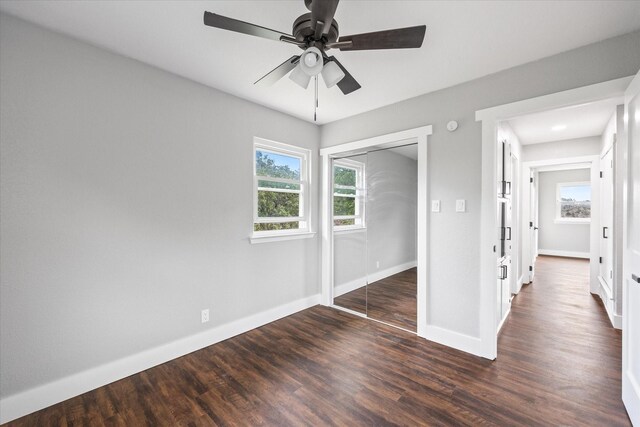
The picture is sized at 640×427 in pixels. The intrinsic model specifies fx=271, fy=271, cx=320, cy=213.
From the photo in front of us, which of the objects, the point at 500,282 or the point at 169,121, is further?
the point at 500,282

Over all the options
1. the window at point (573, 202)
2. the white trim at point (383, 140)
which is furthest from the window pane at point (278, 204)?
the window at point (573, 202)

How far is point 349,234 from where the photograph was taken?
13.0 feet

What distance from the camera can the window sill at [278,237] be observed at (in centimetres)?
309

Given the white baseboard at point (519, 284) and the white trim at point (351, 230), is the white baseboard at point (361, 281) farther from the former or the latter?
the white baseboard at point (519, 284)

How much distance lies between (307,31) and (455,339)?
2.86 m

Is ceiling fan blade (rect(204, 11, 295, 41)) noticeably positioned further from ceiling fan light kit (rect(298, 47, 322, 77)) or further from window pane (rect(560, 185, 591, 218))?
window pane (rect(560, 185, 591, 218))

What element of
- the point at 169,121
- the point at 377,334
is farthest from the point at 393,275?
the point at 169,121

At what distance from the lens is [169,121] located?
2449 mm

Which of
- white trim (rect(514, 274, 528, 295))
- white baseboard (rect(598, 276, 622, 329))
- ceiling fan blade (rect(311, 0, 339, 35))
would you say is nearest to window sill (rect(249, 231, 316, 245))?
ceiling fan blade (rect(311, 0, 339, 35))

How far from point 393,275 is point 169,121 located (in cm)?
361

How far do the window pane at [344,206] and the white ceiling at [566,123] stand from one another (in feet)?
7.34

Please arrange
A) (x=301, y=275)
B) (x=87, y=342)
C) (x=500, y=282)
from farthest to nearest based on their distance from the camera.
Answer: (x=301, y=275) < (x=500, y=282) < (x=87, y=342)

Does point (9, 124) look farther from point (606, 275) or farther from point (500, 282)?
point (606, 275)

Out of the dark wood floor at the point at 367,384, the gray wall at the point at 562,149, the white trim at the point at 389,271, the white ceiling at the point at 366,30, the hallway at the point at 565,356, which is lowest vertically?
the dark wood floor at the point at 367,384
